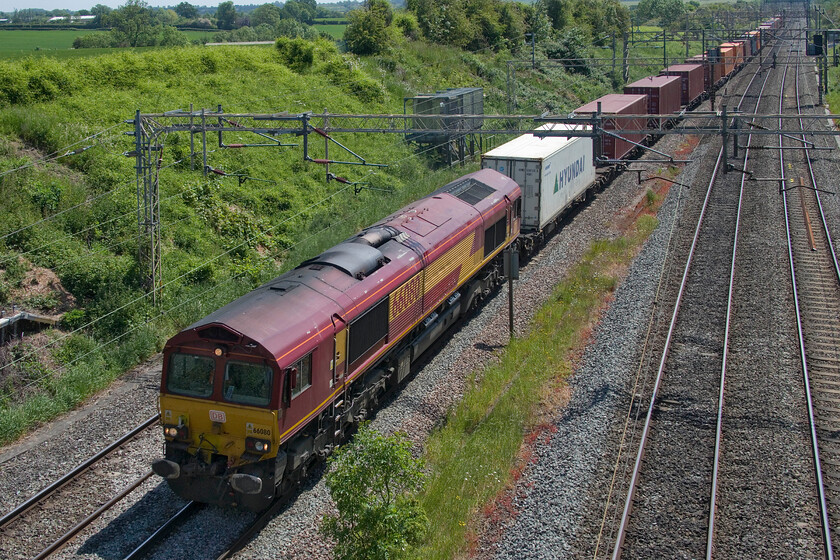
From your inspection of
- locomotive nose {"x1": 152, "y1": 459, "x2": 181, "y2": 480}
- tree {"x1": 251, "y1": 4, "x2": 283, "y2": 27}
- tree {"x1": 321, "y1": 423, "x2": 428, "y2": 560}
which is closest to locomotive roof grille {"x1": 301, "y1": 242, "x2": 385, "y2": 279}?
tree {"x1": 321, "y1": 423, "x2": 428, "y2": 560}

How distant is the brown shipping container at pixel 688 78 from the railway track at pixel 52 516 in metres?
45.2

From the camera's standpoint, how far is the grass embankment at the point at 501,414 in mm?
12414

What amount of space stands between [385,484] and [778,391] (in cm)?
958

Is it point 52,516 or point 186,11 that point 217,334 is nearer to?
point 52,516

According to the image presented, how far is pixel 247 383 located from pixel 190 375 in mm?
1013

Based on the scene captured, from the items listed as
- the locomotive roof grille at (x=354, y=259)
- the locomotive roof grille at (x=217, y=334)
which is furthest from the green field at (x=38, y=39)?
the locomotive roof grille at (x=217, y=334)

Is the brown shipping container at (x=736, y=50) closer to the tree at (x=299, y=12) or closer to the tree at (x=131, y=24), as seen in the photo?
the tree at (x=131, y=24)

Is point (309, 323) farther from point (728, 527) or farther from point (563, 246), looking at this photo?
point (563, 246)

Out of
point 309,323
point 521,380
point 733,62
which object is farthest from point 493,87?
point 309,323

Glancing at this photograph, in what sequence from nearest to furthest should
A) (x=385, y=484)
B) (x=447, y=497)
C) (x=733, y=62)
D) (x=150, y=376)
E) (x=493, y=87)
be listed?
1. (x=385, y=484)
2. (x=447, y=497)
3. (x=150, y=376)
4. (x=493, y=87)
5. (x=733, y=62)

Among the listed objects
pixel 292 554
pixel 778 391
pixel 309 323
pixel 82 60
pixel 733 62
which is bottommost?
pixel 292 554

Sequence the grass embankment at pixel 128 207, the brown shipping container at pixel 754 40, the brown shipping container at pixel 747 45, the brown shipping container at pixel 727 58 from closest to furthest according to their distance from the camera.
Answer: the grass embankment at pixel 128 207
the brown shipping container at pixel 727 58
the brown shipping container at pixel 754 40
the brown shipping container at pixel 747 45

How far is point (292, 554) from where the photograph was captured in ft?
37.8

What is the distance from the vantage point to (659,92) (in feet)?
135
